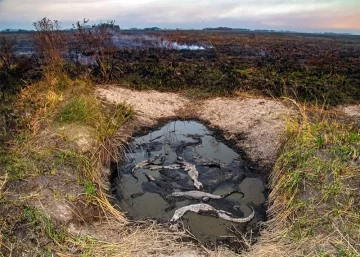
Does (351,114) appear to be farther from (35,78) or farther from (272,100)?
(35,78)

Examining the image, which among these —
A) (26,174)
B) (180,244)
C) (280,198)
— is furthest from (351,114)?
(26,174)

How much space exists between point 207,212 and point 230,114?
14.4ft

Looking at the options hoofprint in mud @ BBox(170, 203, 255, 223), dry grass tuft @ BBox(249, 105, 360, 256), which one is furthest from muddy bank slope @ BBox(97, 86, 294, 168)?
hoofprint in mud @ BBox(170, 203, 255, 223)

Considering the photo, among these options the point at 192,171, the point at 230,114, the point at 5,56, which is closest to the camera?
the point at 192,171

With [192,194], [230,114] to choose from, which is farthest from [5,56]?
[192,194]

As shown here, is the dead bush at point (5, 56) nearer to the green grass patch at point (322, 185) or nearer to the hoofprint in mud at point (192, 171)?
the hoofprint in mud at point (192, 171)

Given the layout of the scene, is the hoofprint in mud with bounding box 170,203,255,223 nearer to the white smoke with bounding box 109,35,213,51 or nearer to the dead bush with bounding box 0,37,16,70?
the dead bush with bounding box 0,37,16,70

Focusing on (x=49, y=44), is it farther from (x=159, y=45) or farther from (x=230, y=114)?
(x=159, y=45)

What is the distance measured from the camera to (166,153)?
676 centimetres

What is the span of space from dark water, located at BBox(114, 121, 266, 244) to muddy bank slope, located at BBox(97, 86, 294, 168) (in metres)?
0.46

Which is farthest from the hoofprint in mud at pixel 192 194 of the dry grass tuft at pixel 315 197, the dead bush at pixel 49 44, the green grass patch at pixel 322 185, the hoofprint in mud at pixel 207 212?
the dead bush at pixel 49 44

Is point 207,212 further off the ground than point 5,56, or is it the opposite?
point 5,56

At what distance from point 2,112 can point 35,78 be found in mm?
3911

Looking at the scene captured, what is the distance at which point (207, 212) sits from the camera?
473 cm
